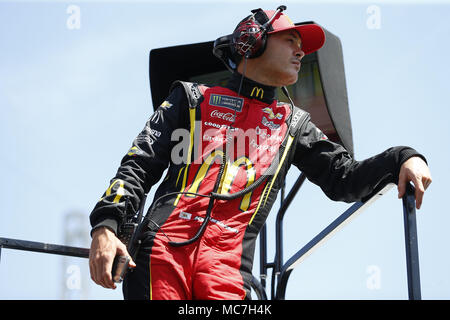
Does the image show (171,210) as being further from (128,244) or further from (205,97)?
(205,97)

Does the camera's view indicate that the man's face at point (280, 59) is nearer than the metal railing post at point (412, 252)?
No

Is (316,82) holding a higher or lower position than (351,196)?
higher

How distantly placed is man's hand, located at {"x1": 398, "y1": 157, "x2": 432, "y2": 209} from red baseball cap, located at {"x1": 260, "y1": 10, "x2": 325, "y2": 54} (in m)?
0.91

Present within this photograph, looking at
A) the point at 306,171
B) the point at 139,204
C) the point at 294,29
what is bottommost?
the point at 139,204

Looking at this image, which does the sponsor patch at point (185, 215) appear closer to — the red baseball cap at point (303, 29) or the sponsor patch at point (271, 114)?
the sponsor patch at point (271, 114)

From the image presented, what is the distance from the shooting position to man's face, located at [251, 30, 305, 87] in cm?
283

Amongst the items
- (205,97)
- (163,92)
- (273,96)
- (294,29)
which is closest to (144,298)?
(205,97)

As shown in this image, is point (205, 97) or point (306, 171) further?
point (306, 171)

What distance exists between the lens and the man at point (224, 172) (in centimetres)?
228

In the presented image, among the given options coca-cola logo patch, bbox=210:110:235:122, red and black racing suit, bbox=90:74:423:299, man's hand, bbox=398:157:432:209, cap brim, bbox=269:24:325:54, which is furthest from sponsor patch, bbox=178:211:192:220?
cap brim, bbox=269:24:325:54

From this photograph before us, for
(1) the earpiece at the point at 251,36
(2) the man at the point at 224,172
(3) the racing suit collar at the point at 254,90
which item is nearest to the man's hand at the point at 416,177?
(2) the man at the point at 224,172
